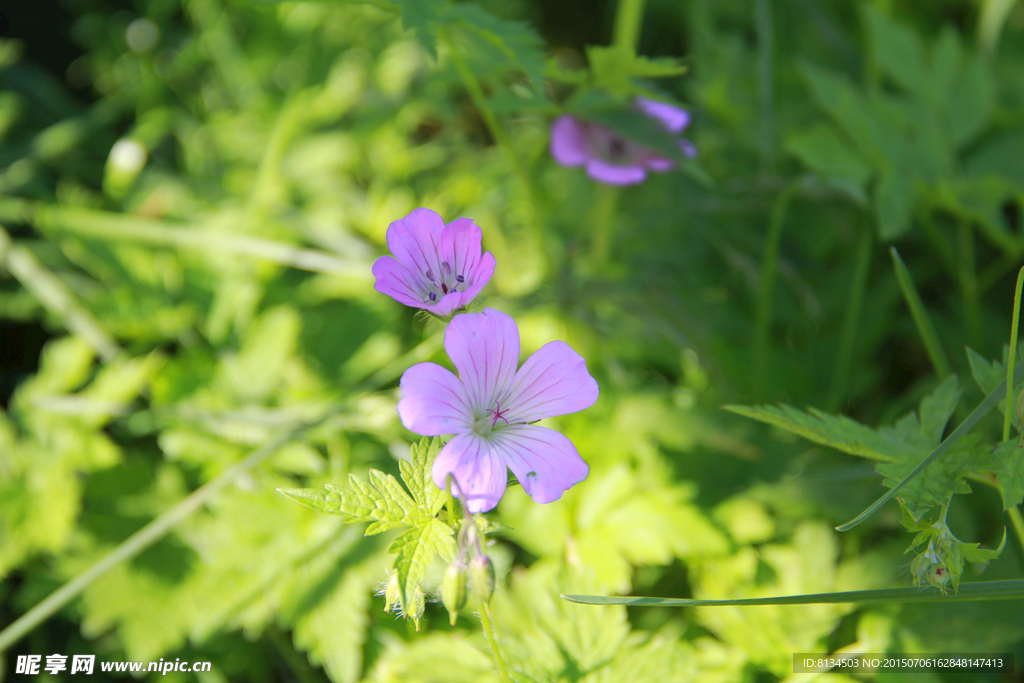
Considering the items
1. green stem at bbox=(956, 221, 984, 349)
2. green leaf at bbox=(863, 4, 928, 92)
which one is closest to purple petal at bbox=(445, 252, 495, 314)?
green stem at bbox=(956, 221, 984, 349)

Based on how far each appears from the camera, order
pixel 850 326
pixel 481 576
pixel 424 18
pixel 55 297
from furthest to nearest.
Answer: pixel 55 297 → pixel 850 326 → pixel 424 18 → pixel 481 576

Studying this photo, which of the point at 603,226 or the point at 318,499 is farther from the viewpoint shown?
the point at 603,226

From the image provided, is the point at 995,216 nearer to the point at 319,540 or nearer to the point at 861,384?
the point at 861,384

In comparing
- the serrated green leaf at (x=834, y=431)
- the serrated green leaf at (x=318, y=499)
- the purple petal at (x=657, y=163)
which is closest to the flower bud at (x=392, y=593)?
the serrated green leaf at (x=318, y=499)

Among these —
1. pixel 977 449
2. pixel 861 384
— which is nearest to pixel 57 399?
pixel 977 449

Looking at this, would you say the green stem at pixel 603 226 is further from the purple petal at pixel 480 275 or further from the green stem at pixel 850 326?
the purple petal at pixel 480 275

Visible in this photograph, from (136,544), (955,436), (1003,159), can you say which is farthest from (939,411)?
(136,544)

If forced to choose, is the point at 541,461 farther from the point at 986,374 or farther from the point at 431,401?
the point at 986,374

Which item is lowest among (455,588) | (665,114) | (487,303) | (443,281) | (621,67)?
(487,303)
